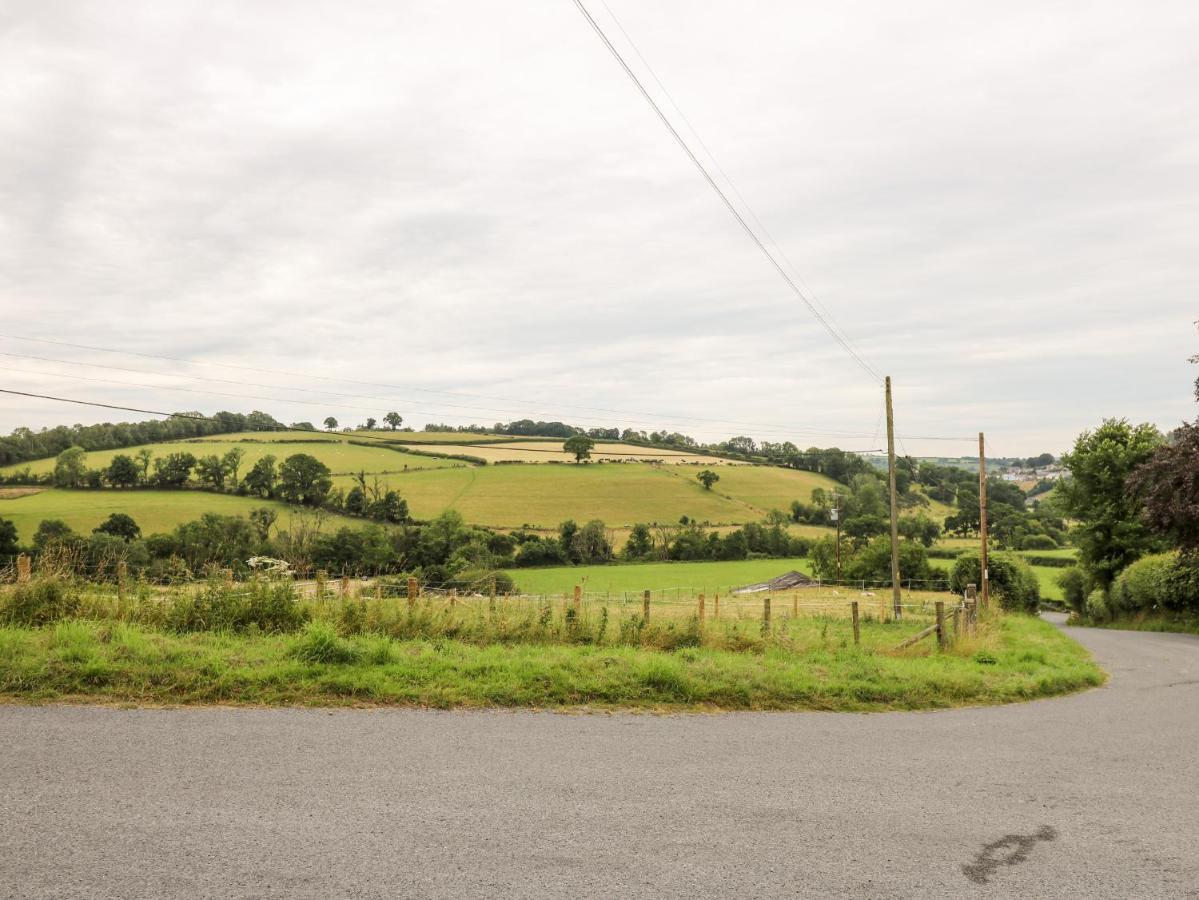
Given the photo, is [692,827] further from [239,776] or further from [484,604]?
[484,604]

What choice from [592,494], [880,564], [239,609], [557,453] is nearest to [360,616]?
[239,609]

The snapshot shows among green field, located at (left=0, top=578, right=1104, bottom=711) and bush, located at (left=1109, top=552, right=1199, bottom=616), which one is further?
bush, located at (left=1109, top=552, right=1199, bottom=616)

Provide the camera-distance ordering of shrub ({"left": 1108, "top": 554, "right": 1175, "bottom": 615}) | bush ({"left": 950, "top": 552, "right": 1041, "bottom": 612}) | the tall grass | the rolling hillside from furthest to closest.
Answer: the rolling hillside → bush ({"left": 950, "top": 552, "right": 1041, "bottom": 612}) → shrub ({"left": 1108, "top": 554, "right": 1175, "bottom": 615}) → the tall grass

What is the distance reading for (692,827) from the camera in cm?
540

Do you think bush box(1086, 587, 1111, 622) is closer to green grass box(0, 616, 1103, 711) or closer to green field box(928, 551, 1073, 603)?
green field box(928, 551, 1073, 603)

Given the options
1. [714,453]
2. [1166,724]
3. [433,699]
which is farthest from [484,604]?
[714,453]

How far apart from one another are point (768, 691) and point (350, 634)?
5.62 m

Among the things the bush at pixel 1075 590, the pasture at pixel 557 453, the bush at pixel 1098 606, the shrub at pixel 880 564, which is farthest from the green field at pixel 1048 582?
the bush at pixel 1098 606

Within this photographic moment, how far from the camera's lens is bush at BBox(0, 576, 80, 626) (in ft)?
36.5

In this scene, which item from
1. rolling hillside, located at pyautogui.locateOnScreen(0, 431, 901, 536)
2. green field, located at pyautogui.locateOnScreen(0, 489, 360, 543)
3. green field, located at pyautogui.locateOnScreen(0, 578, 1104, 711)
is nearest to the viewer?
green field, located at pyautogui.locateOnScreen(0, 578, 1104, 711)

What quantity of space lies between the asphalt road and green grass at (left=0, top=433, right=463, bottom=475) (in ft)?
204

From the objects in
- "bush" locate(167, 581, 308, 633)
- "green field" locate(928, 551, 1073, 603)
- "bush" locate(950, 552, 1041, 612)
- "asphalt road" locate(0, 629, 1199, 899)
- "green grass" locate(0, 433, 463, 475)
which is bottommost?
"green field" locate(928, 551, 1073, 603)

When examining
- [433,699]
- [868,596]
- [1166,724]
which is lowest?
[868,596]

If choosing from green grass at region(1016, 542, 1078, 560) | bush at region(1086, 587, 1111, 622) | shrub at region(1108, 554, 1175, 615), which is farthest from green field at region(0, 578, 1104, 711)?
green grass at region(1016, 542, 1078, 560)
